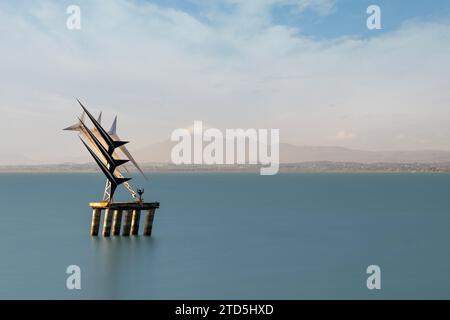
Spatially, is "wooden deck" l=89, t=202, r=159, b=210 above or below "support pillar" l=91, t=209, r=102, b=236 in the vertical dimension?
above

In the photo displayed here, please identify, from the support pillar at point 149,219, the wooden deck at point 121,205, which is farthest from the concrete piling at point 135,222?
the wooden deck at point 121,205

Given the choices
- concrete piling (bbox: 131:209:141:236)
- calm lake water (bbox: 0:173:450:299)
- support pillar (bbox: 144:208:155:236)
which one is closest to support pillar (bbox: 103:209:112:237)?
calm lake water (bbox: 0:173:450:299)

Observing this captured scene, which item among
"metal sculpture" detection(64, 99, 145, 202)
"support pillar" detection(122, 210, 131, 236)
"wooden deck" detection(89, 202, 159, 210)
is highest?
"metal sculpture" detection(64, 99, 145, 202)

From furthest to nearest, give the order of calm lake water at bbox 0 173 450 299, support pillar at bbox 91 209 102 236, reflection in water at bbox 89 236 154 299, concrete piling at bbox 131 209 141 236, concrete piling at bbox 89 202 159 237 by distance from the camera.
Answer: concrete piling at bbox 131 209 141 236
support pillar at bbox 91 209 102 236
concrete piling at bbox 89 202 159 237
reflection in water at bbox 89 236 154 299
calm lake water at bbox 0 173 450 299

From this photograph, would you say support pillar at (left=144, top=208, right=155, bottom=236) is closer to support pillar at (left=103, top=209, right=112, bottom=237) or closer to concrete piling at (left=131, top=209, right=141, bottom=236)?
concrete piling at (left=131, top=209, right=141, bottom=236)

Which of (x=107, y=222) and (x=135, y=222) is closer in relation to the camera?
(x=107, y=222)

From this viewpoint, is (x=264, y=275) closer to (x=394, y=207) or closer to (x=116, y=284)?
(x=116, y=284)

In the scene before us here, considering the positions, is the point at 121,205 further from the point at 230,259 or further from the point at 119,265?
the point at 230,259

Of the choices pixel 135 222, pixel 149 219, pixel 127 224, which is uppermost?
pixel 149 219

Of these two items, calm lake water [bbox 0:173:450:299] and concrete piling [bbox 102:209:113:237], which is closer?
calm lake water [bbox 0:173:450:299]

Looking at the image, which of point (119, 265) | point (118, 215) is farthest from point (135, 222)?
point (119, 265)

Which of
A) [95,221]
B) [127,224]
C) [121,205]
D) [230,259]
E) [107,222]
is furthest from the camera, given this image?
[95,221]

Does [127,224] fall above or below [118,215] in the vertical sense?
below

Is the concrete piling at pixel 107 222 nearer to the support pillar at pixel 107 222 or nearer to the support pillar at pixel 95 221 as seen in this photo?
the support pillar at pixel 107 222
